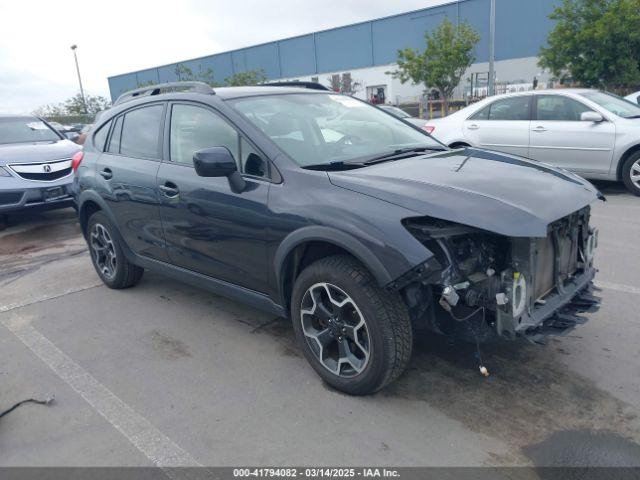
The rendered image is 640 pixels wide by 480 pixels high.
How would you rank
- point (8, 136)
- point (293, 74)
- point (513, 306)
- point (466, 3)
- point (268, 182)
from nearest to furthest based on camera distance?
point (513, 306), point (268, 182), point (8, 136), point (466, 3), point (293, 74)

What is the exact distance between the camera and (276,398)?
3.21 metres

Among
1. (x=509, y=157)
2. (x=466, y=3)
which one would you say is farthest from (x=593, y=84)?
(x=466, y=3)

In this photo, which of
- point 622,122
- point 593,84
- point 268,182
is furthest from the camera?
point 593,84

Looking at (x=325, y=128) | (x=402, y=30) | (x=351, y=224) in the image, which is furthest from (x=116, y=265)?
(x=402, y=30)

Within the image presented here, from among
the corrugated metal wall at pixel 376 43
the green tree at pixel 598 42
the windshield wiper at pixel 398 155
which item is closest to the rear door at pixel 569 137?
the windshield wiper at pixel 398 155

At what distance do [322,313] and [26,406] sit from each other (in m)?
1.86

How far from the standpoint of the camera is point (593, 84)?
1975cm

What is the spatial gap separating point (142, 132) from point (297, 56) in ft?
174

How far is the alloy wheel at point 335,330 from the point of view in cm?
303

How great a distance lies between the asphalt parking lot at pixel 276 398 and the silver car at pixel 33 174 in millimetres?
3719

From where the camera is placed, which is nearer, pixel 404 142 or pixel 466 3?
pixel 404 142

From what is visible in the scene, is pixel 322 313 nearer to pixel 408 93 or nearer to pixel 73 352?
pixel 73 352

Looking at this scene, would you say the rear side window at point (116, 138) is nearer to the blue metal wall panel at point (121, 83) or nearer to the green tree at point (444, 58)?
the green tree at point (444, 58)

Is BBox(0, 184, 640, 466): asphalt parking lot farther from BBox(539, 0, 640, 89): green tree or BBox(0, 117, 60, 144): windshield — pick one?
BBox(539, 0, 640, 89): green tree
